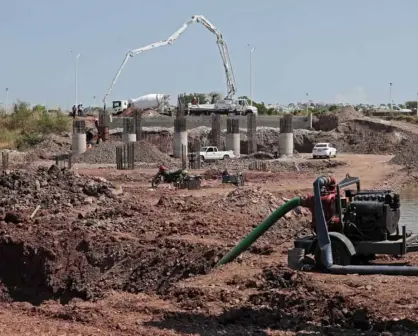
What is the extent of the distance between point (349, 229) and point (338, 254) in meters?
0.51

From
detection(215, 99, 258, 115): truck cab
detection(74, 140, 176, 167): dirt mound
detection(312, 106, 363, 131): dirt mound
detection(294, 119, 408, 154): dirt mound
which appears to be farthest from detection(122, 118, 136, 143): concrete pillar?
detection(312, 106, 363, 131): dirt mound

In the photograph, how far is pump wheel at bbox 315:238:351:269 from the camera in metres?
11.4

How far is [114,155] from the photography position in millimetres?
50156

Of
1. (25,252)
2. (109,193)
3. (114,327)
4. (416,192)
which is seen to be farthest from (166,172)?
(114,327)

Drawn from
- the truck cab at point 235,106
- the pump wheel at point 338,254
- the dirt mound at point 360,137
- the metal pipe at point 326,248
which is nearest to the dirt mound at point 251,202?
the pump wheel at point 338,254

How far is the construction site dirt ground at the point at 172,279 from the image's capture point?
462 inches

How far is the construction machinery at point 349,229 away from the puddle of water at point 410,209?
25.9 ft

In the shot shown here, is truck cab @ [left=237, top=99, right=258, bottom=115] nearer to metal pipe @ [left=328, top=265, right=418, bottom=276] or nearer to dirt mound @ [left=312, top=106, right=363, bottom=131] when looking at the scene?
dirt mound @ [left=312, top=106, right=363, bottom=131]

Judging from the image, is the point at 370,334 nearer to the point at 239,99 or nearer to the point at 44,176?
the point at 44,176

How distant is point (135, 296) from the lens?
14031 millimetres

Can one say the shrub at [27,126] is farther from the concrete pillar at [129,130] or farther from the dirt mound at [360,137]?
the dirt mound at [360,137]

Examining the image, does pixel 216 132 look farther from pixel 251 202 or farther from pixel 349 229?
pixel 349 229

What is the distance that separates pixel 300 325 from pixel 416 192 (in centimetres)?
2683

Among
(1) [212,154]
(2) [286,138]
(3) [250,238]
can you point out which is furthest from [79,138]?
(3) [250,238]
